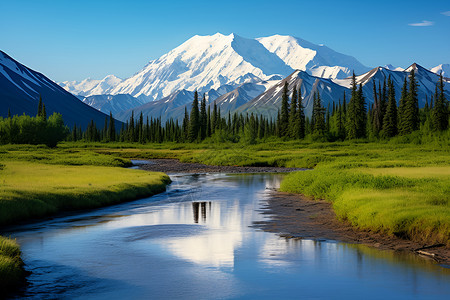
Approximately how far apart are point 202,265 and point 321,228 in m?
9.07

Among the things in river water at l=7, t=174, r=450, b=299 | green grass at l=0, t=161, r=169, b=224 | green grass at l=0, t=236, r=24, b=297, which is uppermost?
green grass at l=0, t=161, r=169, b=224

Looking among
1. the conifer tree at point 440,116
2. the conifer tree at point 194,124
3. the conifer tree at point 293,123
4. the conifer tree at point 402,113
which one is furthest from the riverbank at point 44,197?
the conifer tree at point 194,124

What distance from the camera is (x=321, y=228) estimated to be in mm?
24641

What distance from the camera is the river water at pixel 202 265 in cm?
1466

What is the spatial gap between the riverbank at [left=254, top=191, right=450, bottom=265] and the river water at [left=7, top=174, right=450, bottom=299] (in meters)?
0.83

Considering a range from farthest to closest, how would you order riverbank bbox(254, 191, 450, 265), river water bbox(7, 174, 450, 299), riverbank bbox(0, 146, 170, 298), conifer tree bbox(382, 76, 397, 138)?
conifer tree bbox(382, 76, 397, 138)
riverbank bbox(254, 191, 450, 265)
riverbank bbox(0, 146, 170, 298)
river water bbox(7, 174, 450, 299)

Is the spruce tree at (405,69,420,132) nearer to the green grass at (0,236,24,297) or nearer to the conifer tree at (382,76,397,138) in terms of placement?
the conifer tree at (382,76,397,138)

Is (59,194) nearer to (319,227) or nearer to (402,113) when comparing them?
(319,227)

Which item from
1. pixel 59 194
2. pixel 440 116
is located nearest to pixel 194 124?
pixel 440 116

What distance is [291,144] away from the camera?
12588 centimetres

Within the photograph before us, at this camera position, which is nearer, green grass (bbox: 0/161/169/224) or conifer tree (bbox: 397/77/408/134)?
green grass (bbox: 0/161/169/224)

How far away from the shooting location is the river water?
14656 mm

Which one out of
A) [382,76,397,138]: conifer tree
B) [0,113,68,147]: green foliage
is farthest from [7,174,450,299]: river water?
[0,113,68,147]: green foliage

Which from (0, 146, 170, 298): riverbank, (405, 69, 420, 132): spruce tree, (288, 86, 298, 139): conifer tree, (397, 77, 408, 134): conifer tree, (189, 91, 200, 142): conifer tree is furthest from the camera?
(189, 91, 200, 142): conifer tree
